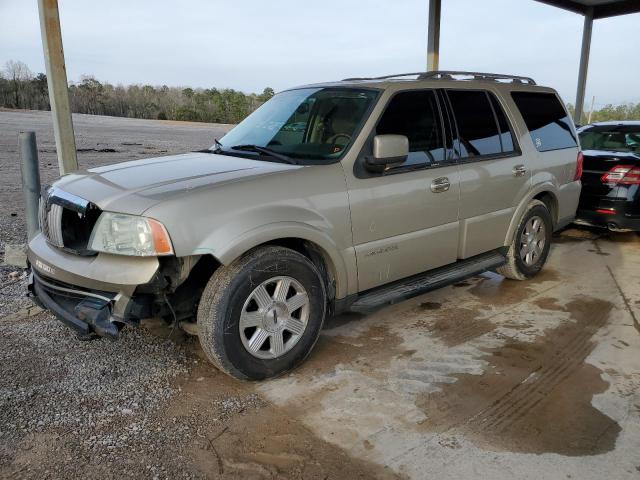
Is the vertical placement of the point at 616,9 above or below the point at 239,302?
above

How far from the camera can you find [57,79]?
4875mm

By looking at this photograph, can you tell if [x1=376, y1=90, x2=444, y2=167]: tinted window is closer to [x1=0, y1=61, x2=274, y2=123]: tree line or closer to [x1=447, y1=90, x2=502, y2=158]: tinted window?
[x1=447, y1=90, x2=502, y2=158]: tinted window

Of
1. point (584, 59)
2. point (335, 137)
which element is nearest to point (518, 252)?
point (335, 137)

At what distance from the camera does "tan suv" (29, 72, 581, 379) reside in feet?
9.64

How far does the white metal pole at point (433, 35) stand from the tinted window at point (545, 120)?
4089 mm

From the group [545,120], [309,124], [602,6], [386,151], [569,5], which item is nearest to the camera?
[386,151]

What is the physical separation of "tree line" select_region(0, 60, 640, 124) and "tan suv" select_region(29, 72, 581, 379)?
4221 centimetres

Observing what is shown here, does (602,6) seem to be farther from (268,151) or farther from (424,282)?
(268,151)

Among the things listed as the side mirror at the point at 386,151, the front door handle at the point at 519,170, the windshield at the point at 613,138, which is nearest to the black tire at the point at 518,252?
the front door handle at the point at 519,170

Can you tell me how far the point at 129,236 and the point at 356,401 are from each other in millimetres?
1599

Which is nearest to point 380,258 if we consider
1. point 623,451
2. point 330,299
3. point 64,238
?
point 330,299

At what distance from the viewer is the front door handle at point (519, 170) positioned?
4.77 m

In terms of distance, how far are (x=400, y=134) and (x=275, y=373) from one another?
1.93 m

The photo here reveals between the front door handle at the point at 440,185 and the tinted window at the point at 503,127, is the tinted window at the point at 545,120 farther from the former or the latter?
the front door handle at the point at 440,185
